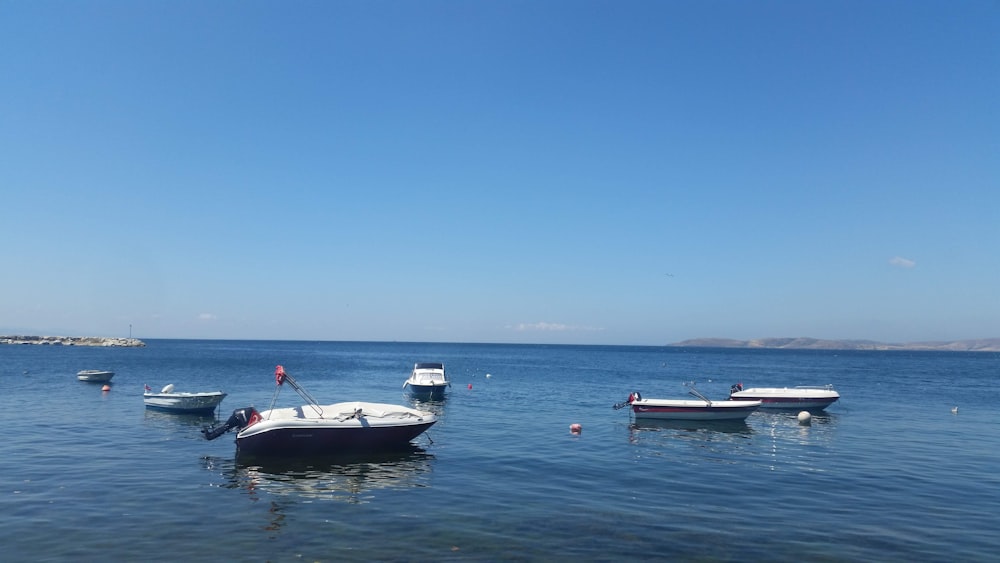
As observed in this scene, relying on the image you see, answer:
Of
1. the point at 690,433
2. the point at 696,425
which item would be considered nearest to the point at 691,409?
the point at 696,425

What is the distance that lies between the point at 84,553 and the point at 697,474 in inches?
746

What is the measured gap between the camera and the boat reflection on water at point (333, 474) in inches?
753

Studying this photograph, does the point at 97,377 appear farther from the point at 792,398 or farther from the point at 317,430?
the point at 792,398

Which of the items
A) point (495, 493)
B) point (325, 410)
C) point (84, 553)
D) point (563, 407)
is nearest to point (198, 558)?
point (84, 553)

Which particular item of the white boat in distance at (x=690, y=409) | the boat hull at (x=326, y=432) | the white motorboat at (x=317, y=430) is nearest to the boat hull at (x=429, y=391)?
the white boat in distance at (x=690, y=409)

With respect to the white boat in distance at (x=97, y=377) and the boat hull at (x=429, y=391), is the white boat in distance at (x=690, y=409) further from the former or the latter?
the white boat in distance at (x=97, y=377)

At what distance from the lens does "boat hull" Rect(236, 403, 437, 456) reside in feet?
76.1

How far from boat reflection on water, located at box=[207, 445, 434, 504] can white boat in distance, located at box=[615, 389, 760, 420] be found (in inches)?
607

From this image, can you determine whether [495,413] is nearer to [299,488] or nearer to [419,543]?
[299,488]

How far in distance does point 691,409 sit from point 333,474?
72.5 ft

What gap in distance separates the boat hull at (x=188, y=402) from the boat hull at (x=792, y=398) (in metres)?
35.0

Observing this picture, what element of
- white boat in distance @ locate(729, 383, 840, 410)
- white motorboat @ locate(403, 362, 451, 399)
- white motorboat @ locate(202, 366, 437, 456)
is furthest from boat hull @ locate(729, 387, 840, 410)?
white motorboat @ locate(202, 366, 437, 456)

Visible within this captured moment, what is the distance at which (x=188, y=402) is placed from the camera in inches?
1394

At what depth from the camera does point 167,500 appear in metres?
17.7
